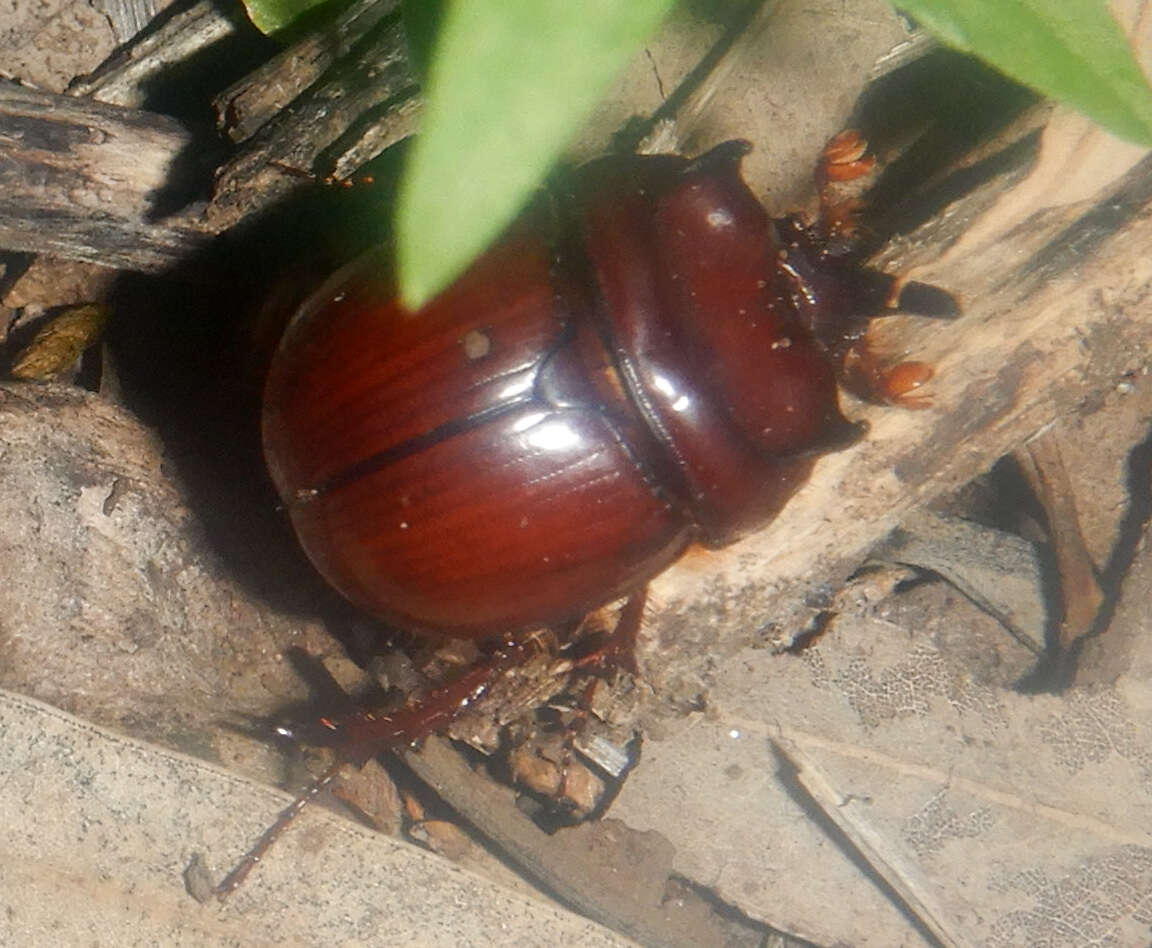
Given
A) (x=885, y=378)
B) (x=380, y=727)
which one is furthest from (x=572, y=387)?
(x=380, y=727)

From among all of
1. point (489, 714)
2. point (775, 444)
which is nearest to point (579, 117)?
point (775, 444)

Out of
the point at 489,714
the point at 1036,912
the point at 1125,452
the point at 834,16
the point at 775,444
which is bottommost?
the point at 1036,912

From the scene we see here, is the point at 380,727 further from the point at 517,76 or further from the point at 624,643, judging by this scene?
the point at 517,76

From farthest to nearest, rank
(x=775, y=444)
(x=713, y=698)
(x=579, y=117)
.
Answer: (x=713, y=698), (x=775, y=444), (x=579, y=117)

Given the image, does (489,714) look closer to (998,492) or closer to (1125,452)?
(998,492)

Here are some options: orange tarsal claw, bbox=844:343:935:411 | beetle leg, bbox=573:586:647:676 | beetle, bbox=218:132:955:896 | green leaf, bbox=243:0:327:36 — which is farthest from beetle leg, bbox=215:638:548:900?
green leaf, bbox=243:0:327:36

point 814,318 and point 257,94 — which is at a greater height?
point 257,94

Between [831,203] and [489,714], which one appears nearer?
[831,203]

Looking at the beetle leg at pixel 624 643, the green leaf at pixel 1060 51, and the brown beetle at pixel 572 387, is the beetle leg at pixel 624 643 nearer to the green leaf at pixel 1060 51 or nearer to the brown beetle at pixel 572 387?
the brown beetle at pixel 572 387

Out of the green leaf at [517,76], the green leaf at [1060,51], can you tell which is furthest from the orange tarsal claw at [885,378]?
the green leaf at [517,76]
